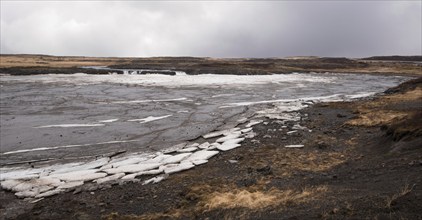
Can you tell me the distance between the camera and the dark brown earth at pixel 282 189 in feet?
18.0

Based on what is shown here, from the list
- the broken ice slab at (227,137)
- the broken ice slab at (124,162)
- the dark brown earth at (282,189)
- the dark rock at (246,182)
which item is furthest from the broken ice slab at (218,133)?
the dark rock at (246,182)

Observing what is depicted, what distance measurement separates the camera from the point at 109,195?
23.7 ft

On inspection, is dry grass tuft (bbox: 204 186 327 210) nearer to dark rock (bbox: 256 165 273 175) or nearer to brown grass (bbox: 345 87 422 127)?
dark rock (bbox: 256 165 273 175)

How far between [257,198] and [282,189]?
2.10 ft

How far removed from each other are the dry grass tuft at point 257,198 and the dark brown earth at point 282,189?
0.02 m

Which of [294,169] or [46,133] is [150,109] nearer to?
[46,133]

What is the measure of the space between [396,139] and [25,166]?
28.8ft

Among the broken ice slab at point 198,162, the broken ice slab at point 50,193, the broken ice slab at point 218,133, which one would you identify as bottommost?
the broken ice slab at point 50,193

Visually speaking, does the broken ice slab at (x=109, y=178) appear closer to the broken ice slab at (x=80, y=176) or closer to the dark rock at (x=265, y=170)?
the broken ice slab at (x=80, y=176)

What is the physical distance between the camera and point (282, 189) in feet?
22.5

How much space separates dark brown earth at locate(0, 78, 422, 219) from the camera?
5484 mm

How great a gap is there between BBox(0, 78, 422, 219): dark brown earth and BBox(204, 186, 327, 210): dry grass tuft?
16 mm

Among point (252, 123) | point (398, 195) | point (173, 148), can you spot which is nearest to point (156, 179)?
point (173, 148)

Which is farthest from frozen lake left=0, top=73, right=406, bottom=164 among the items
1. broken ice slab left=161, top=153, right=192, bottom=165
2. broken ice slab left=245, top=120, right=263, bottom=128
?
broken ice slab left=161, top=153, right=192, bottom=165
